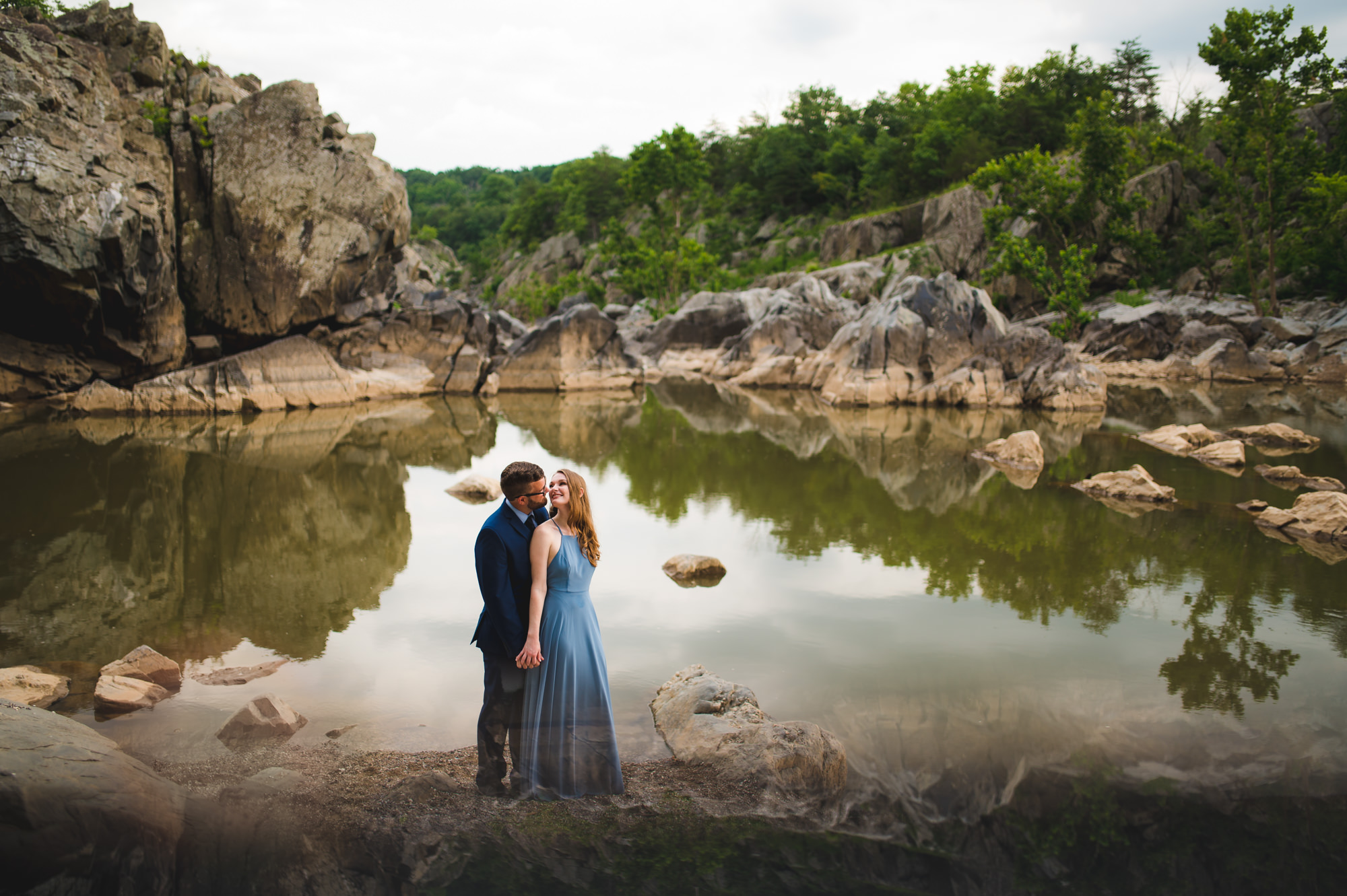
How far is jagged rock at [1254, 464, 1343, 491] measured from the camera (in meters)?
11.6

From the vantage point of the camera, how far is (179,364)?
21781 millimetres

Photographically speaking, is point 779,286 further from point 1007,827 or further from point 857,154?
point 1007,827

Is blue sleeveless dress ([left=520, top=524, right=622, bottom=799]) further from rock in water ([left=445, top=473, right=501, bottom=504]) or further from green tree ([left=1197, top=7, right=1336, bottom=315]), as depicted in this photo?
green tree ([left=1197, top=7, right=1336, bottom=315])

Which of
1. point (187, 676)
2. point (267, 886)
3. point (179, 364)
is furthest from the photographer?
→ point (179, 364)

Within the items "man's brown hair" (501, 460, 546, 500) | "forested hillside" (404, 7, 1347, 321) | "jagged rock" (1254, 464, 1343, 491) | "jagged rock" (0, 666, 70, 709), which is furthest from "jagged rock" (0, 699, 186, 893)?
"forested hillside" (404, 7, 1347, 321)

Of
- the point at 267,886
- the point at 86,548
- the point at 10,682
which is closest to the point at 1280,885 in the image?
the point at 267,886

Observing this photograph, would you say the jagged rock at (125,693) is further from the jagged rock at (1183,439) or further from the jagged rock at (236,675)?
the jagged rock at (1183,439)

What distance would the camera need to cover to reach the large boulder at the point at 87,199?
56.0 feet

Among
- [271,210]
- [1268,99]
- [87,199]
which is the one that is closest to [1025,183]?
[1268,99]

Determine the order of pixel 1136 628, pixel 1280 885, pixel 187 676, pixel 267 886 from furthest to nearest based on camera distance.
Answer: pixel 1136 628, pixel 187 676, pixel 1280 885, pixel 267 886

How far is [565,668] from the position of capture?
3.99 metres

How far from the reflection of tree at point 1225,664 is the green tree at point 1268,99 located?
110ft

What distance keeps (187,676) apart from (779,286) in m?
50.5

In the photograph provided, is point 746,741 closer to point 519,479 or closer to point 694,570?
point 519,479
